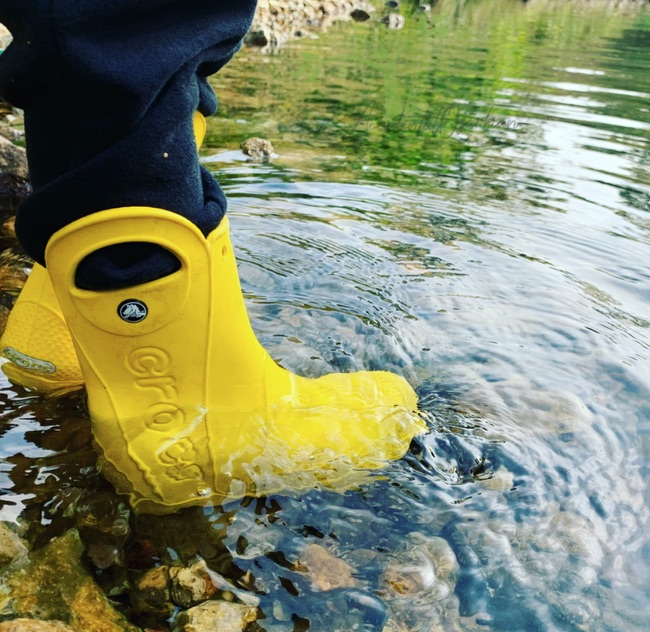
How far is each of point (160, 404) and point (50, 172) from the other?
515mm

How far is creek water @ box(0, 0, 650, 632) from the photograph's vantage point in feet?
5.06

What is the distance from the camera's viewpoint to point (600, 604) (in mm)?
1497

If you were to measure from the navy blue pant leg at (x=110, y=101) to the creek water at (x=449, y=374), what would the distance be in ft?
2.20

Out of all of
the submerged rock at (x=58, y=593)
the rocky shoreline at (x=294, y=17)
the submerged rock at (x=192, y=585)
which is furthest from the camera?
the rocky shoreline at (x=294, y=17)

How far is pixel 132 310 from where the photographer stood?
1.42 metres

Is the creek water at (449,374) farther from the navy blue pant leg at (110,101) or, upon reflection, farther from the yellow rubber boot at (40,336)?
the navy blue pant leg at (110,101)

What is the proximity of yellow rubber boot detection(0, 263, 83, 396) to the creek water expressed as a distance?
115 mm

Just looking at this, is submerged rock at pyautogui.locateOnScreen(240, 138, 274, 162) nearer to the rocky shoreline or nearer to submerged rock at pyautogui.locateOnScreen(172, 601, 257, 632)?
submerged rock at pyautogui.locateOnScreen(172, 601, 257, 632)

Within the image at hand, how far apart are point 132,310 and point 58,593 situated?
562mm

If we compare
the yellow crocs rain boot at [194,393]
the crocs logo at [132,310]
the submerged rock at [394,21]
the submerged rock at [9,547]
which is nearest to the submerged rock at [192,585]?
the yellow crocs rain boot at [194,393]

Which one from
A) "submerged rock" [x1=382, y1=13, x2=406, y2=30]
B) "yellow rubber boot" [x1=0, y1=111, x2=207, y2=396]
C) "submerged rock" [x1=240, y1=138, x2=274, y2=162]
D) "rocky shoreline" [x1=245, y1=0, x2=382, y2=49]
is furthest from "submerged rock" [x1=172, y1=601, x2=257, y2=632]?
"submerged rock" [x1=382, y1=13, x2=406, y2=30]

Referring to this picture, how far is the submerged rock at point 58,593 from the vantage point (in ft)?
4.45

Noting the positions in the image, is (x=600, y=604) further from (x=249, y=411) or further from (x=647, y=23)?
(x=647, y=23)

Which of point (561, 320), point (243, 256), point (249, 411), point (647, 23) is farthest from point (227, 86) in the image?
point (647, 23)
